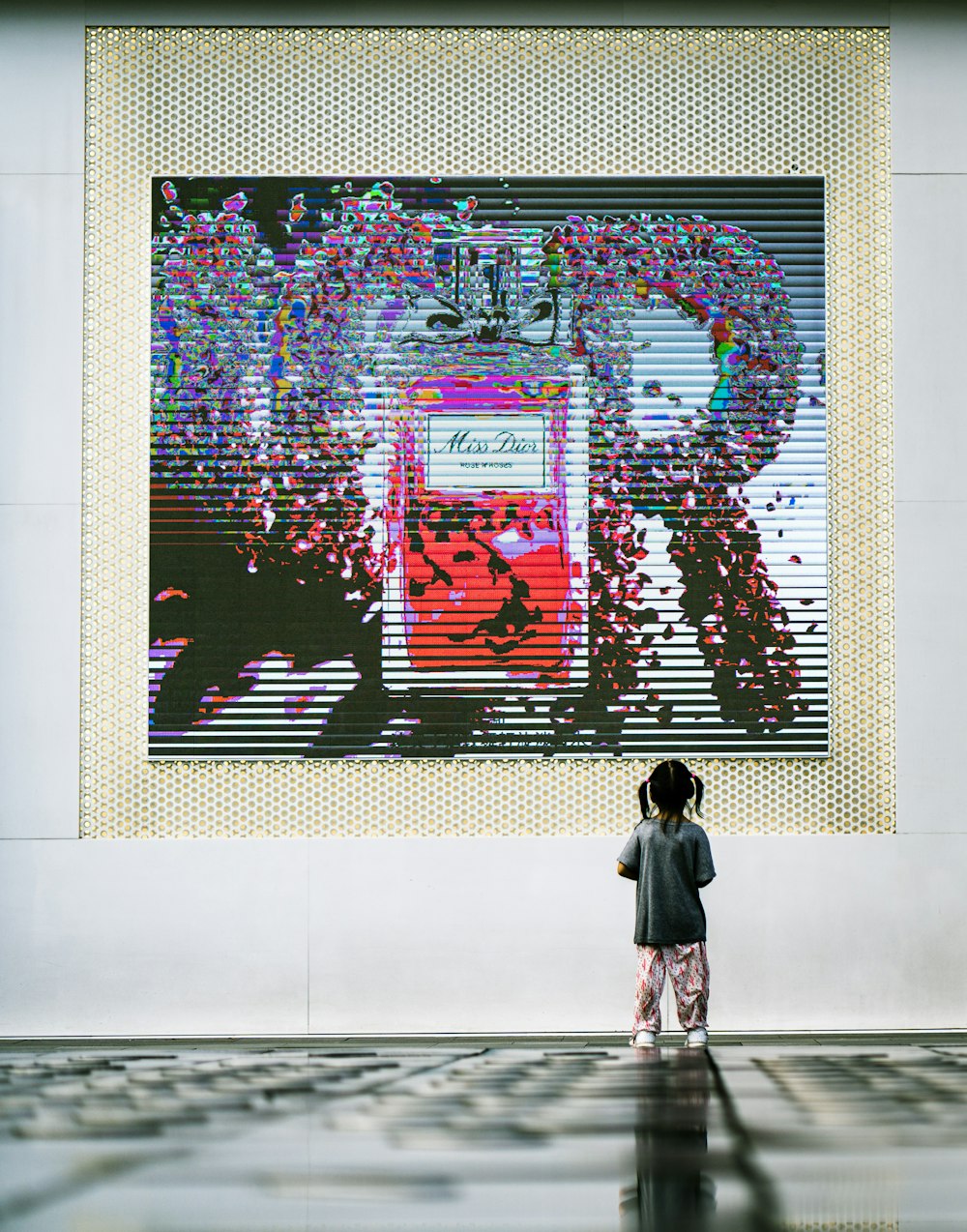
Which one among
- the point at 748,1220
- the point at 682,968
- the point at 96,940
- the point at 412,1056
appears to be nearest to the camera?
the point at 748,1220

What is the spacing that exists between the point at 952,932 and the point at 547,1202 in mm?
6026

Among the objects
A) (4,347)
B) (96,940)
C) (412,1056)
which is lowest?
(96,940)

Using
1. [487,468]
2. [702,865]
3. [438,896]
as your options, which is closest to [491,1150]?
[702,865]

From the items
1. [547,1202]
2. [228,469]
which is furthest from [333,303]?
[547,1202]

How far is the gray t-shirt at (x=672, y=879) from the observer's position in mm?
6066

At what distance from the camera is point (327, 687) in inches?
305

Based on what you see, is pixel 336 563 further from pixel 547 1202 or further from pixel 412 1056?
pixel 547 1202

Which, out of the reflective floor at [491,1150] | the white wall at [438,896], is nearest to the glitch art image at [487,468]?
the white wall at [438,896]

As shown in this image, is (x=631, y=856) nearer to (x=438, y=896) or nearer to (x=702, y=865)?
(x=702, y=865)

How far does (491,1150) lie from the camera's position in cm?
236

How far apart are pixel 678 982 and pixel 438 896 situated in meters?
1.83

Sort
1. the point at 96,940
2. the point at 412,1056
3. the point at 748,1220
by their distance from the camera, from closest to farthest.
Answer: the point at 748,1220, the point at 412,1056, the point at 96,940

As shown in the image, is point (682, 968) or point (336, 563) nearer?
point (682, 968)

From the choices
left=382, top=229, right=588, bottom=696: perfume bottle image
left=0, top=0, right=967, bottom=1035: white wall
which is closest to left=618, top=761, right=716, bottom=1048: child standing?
left=0, top=0, right=967, bottom=1035: white wall
